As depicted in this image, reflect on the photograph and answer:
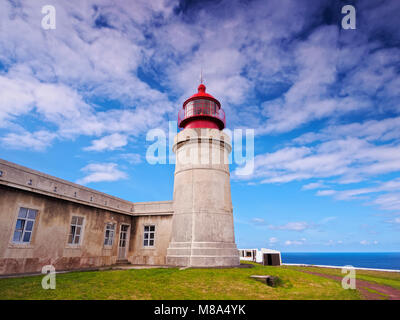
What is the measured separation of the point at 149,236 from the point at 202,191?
16.9 feet

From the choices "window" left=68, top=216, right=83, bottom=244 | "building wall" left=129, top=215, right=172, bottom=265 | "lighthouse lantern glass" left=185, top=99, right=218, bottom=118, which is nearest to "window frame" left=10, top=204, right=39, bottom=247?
"window" left=68, top=216, right=83, bottom=244

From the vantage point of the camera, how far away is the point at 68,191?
12398 mm

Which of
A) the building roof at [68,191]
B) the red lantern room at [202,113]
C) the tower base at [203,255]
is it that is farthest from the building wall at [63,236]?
the red lantern room at [202,113]

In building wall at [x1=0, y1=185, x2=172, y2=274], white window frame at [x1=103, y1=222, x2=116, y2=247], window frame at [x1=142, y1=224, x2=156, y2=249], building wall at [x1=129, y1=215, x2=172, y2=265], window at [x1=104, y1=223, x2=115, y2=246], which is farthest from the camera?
window frame at [x1=142, y1=224, x2=156, y2=249]

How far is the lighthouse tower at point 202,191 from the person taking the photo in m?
13.4

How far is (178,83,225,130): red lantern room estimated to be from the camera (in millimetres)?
15711

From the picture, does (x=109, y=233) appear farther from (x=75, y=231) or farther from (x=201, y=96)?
(x=201, y=96)

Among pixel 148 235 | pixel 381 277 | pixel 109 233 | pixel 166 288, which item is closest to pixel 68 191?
pixel 109 233

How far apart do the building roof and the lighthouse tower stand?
209 centimetres

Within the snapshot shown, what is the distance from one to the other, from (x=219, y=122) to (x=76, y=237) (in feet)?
35.9

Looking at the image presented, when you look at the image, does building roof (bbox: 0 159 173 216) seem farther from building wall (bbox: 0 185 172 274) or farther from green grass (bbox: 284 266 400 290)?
green grass (bbox: 284 266 400 290)

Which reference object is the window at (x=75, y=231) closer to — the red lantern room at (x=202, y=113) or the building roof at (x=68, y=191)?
the building roof at (x=68, y=191)
